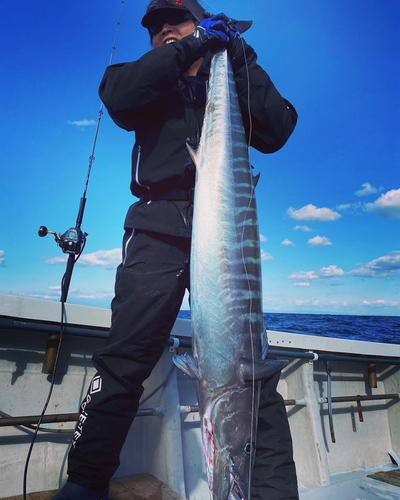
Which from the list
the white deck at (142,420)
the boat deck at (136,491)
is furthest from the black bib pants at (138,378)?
the white deck at (142,420)

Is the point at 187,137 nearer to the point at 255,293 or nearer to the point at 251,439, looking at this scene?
the point at 255,293

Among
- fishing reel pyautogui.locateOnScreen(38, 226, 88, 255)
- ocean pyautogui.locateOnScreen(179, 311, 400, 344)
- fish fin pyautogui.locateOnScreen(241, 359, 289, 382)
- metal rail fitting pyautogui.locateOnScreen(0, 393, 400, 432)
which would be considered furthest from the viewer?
ocean pyautogui.locateOnScreen(179, 311, 400, 344)

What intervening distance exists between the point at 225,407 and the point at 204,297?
392 millimetres

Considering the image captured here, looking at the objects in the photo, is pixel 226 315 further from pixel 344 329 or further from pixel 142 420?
pixel 344 329

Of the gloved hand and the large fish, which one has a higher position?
the gloved hand

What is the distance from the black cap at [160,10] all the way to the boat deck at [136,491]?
2.60 meters

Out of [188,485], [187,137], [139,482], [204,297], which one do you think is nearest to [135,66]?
[187,137]

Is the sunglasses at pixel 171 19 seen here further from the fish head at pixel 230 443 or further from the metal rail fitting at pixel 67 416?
the metal rail fitting at pixel 67 416

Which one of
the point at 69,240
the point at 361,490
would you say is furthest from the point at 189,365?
the point at 361,490

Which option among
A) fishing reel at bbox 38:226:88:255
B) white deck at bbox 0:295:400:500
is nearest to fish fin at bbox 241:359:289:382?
white deck at bbox 0:295:400:500

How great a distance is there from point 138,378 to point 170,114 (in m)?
1.33

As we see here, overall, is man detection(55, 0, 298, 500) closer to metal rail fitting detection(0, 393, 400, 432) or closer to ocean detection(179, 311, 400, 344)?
metal rail fitting detection(0, 393, 400, 432)

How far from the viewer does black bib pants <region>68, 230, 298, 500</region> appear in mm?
1396

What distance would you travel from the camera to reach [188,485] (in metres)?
2.29
